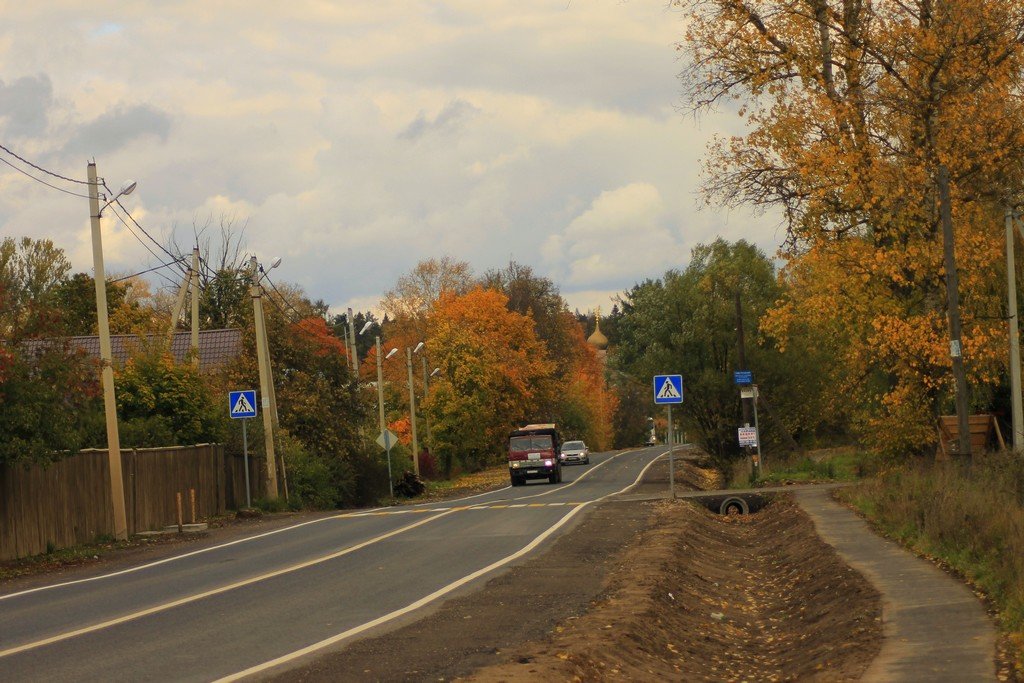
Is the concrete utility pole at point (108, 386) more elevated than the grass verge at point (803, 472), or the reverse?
the concrete utility pole at point (108, 386)

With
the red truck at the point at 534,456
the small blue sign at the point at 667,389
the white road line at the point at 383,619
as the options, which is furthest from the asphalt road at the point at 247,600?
the red truck at the point at 534,456

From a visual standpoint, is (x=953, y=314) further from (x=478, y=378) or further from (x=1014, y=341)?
(x=478, y=378)

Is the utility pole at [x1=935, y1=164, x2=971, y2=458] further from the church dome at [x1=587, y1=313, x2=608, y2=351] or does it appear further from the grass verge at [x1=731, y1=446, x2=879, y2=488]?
the church dome at [x1=587, y1=313, x2=608, y2=351]

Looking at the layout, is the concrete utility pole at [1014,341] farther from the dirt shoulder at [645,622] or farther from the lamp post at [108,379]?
the lamp post at [108,379]

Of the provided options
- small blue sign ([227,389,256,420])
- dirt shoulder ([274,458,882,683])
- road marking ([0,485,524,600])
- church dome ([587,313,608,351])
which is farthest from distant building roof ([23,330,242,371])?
church dome ([587,313,608,351])

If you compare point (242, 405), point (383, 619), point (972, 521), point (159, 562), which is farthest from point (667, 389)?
point (383, 619)

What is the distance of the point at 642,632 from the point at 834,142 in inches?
649

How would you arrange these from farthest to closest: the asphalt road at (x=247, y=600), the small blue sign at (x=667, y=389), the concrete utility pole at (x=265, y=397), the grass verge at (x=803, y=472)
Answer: the grass verge at (x=803, y=472) → the concrete utility pole at (x=265, y=397) → the small blue sign at (x=667, y=389) → the asphalt road at (x=247, y=600)

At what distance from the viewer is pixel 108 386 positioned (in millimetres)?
24750

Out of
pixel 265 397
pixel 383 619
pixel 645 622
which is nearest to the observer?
pixel 645 622

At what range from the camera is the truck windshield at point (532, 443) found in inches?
Answer: 2148

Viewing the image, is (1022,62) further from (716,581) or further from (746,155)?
(716,581)

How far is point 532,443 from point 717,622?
4149 centimetres

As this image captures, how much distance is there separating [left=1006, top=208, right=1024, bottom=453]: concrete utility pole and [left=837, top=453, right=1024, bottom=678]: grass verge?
4.45 metres
